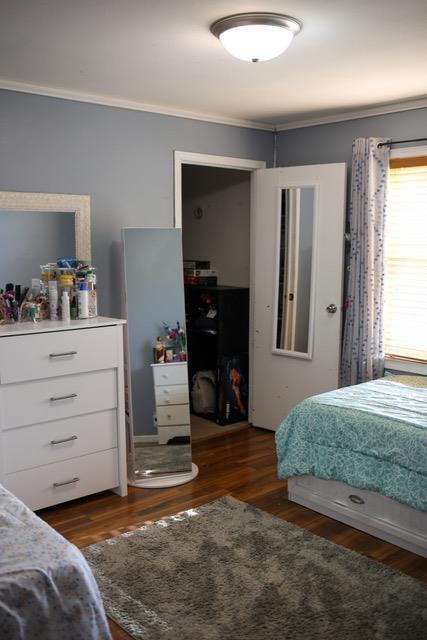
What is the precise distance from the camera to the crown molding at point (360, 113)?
4.01 meters

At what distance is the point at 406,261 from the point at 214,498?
206 centimetres

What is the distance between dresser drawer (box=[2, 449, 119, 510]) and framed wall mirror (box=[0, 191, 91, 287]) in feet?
3.62

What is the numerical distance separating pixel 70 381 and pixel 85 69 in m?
1.67

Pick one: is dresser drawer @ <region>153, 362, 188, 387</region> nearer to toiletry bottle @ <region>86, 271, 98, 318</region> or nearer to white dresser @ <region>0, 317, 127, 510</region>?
white dresser @ <region>0, 317, 127, 510</region>

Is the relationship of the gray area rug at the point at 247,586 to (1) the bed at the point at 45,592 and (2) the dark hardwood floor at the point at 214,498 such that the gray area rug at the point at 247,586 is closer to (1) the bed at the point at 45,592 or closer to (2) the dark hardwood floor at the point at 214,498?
(2) the dark hardwood floor at the point at 214,498

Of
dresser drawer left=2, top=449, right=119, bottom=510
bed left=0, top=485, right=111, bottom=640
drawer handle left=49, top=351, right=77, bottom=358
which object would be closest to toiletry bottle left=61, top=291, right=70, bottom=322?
drawer handle left=49, top=351, right=77, bottom=358

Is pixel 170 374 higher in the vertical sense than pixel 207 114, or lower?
lower

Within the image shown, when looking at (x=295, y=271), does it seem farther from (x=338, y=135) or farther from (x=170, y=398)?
(x=170, y=398)

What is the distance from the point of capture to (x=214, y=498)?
3574 millimetres

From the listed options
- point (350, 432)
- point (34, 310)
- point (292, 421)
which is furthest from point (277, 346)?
point (34, 310)

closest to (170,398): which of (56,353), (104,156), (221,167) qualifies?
(56,353)

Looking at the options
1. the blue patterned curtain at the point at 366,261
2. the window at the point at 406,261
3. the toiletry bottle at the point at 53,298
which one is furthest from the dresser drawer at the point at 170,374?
the window at the point at 406,261

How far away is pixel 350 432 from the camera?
3.11 m

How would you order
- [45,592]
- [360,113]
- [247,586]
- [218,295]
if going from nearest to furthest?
[45,592] → [247,586] → [360,113] → [218,295]
